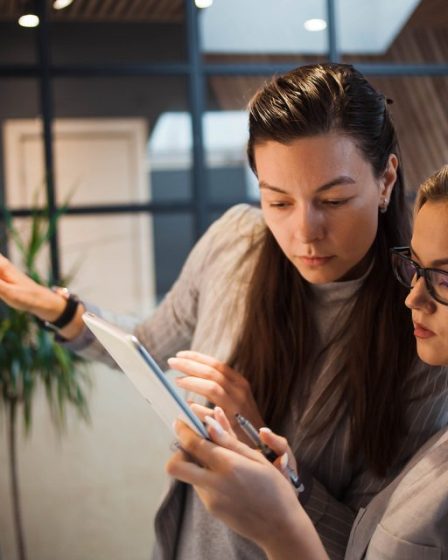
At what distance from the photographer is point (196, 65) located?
4.04m

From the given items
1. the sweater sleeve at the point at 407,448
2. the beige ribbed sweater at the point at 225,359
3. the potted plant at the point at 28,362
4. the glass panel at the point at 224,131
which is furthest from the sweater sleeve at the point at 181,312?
the glass panel at the point at 224,131

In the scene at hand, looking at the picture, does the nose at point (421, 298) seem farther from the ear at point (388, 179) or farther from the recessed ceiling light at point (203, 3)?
the recessed ceiling light at point (203, 3)

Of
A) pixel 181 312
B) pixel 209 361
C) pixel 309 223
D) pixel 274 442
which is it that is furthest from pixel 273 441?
pixel 181 312

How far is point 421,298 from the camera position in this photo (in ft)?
3.67

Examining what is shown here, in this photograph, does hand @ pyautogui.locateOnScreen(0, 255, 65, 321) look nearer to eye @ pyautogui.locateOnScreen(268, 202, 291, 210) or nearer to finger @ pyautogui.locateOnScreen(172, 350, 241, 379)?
finger @ pyautogui.locateOnScreen(172, 350, 241, 379)

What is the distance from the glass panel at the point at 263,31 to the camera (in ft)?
13.5

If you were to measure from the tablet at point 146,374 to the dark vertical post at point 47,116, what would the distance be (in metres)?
2.75

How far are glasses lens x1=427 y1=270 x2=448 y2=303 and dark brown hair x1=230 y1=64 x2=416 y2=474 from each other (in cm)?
32

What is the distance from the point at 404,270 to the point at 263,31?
3189 mm

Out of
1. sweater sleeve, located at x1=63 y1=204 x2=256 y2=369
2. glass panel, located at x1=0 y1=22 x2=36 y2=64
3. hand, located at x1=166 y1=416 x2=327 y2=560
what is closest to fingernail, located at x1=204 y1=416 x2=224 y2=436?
hand, located at x1=166 y1=416 x2=327 y2=560

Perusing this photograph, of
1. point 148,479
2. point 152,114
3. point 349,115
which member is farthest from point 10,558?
point 349,115

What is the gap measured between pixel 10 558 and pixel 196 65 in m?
2.48

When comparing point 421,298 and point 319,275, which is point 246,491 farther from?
point 319,275

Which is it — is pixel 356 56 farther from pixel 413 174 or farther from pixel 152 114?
pixel 152 114
